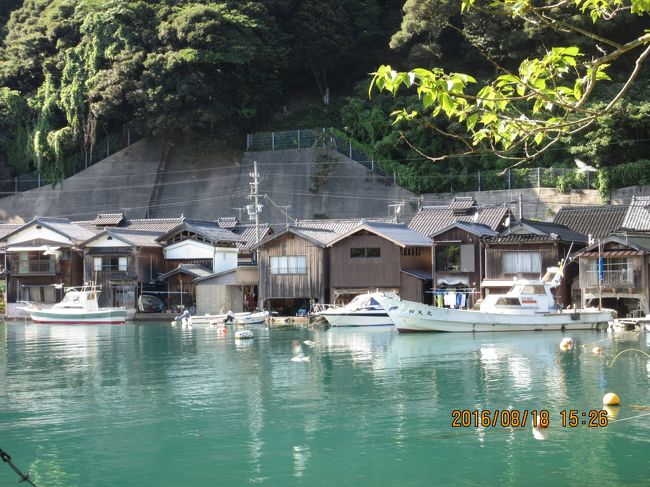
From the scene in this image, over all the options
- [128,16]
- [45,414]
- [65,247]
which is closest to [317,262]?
[65,247]

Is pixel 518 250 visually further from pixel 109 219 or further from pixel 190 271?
pixel 109 219

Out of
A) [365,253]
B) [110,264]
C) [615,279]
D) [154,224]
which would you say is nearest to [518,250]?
[615,279]

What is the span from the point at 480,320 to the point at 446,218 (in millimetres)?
11534

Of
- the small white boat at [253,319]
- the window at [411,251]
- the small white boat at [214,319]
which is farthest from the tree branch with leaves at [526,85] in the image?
the small white boat at [214,319]

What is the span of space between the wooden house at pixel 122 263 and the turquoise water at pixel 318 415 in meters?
18.8

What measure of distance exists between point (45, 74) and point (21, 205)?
9.51m

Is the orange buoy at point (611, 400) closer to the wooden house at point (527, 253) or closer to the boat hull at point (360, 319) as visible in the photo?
the boat hull at point (360, 319)

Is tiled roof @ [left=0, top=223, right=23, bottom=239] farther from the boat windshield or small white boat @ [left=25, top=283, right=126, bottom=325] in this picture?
the boat windshield

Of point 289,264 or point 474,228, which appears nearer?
point 474,228

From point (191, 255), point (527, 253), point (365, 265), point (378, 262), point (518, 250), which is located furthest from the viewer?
point (191, 255)

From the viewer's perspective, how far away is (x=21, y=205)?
201 feet

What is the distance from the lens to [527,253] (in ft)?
142

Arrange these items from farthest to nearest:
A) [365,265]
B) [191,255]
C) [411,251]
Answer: [191,255], [411,251], [365,265]

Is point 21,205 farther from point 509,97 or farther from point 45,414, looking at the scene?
point 509,97
